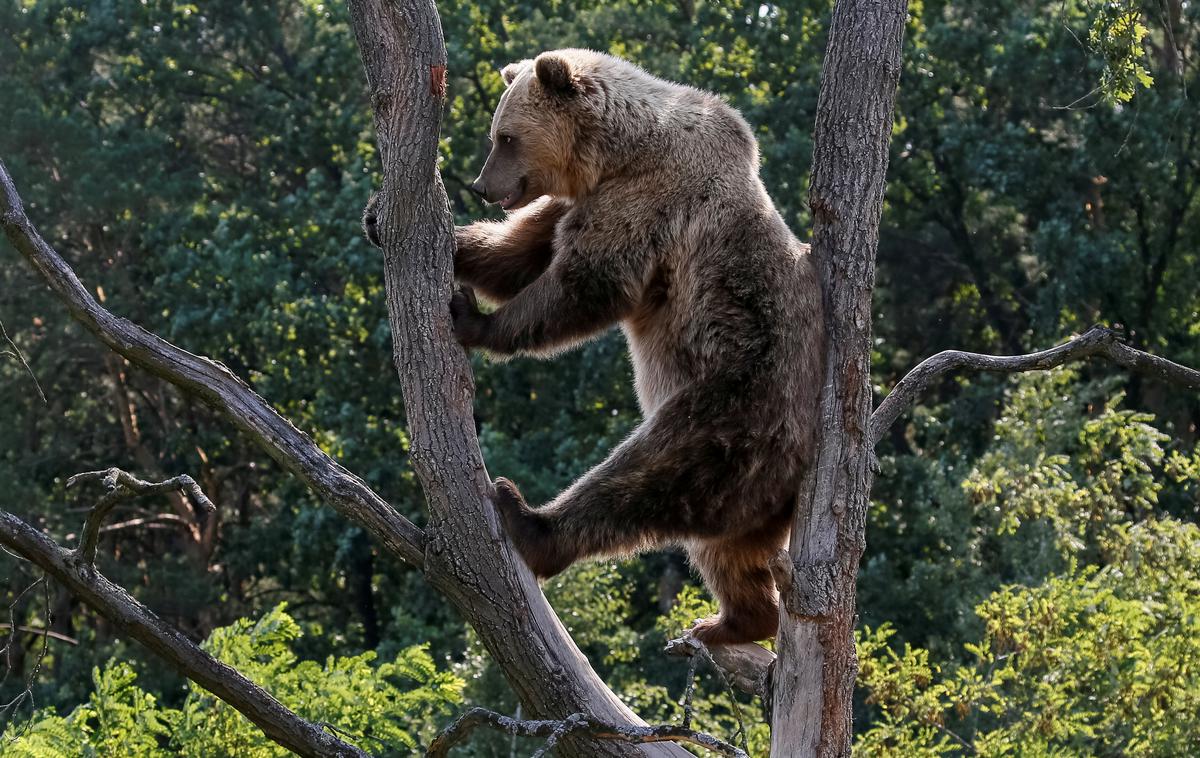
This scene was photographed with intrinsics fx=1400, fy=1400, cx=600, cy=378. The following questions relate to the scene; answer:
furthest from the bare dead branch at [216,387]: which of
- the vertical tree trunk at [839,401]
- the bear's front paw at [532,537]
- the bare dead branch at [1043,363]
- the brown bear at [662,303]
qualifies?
the bare dead branch at [1043,363]

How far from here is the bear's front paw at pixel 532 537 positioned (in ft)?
15.6

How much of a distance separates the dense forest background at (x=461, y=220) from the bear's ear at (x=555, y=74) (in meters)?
8.35

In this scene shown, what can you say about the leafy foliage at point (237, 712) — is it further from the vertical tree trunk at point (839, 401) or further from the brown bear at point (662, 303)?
the vertical tree trunk at point (839, 401)

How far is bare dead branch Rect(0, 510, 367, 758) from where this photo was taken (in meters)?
4.37

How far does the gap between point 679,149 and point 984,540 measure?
Answer: 11484mm

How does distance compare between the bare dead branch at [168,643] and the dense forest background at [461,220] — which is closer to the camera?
the bare dead branch at [168,643]

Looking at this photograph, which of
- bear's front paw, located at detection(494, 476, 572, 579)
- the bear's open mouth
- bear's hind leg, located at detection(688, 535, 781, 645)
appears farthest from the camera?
the bear's open mouth

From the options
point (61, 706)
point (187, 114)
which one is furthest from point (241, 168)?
point (61, 706)

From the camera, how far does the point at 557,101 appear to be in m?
5.89

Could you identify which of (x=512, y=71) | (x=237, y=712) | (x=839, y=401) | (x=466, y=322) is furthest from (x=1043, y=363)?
(x=237, y=712)

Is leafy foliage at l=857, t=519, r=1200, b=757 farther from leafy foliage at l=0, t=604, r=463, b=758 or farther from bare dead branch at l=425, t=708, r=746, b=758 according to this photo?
bare dead branch at l=425, t=708, r=746, b=758

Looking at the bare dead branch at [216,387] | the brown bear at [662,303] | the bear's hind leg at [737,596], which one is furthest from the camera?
the bear's hind leg at [737,596]

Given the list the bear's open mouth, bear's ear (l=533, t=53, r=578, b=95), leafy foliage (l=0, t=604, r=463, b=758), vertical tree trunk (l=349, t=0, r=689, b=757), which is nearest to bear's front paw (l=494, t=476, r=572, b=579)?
vertical tree trunk (l=349, t=0, r=689, b=757)

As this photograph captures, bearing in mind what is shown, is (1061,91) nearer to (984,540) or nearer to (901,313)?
(901,313)
